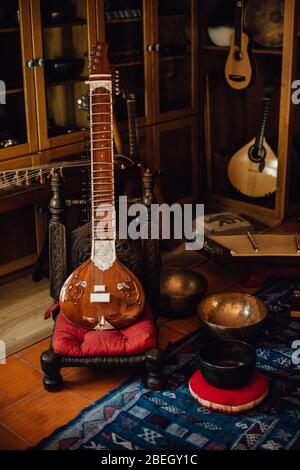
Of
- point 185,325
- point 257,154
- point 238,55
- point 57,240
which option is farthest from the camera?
point 257,154

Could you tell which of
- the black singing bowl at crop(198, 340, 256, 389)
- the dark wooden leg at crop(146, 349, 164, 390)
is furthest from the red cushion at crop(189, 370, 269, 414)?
the dark wooden leg at crop(146, 349, 164, 390)

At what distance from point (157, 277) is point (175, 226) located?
1.48m

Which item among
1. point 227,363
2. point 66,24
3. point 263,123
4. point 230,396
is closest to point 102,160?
point 227,363

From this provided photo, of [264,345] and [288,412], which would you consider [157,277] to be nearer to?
[264,345]

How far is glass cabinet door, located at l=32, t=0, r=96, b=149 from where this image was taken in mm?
3932

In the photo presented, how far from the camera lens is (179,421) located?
277 centimetres

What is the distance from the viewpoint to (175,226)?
15.8 feet

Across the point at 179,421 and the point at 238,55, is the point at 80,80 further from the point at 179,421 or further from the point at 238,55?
the point at 179,421

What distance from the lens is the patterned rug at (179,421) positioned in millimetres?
2639

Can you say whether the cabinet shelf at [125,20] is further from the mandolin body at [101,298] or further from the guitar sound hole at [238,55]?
the mandolin body at [101,298]

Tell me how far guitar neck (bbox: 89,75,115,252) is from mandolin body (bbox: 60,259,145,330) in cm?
13

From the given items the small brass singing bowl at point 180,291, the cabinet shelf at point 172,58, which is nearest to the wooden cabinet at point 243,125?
the cabinet shelf at point 172,58

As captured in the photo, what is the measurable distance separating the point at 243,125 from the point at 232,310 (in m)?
2.27

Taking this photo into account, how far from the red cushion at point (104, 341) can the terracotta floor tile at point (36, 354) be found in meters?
0.22
